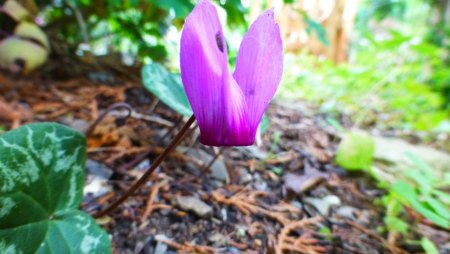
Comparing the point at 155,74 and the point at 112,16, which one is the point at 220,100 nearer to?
the point at 155,74

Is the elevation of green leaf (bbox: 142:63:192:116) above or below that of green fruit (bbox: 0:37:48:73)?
below

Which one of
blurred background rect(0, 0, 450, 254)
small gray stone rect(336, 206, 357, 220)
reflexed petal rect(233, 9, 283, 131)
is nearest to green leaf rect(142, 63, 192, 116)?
blurred background rect(0, 0, 450, 254)

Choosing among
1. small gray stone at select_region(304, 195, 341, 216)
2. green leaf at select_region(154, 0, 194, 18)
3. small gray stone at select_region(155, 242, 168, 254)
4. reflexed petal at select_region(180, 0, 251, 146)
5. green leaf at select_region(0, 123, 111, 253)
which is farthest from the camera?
green leaf at select_region(154, 0, 194, 18)

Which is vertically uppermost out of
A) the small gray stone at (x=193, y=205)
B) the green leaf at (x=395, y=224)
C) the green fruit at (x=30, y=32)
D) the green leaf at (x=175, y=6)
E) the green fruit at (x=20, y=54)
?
the green leaf at (x=175, y=6)

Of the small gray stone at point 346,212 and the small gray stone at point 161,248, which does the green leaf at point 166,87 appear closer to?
the small gray stone at point 161,248

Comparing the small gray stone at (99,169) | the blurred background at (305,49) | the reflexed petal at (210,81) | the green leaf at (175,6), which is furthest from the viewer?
the blurred background at (305,49)

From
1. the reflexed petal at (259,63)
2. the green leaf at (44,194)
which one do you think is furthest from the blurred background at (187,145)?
the reflexed petal at (259,63)

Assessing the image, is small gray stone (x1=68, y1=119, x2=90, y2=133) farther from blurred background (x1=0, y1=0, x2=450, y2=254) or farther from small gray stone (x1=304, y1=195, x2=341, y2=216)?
small gray stone (x1=304, y1=195, x2=341, y2=216)
